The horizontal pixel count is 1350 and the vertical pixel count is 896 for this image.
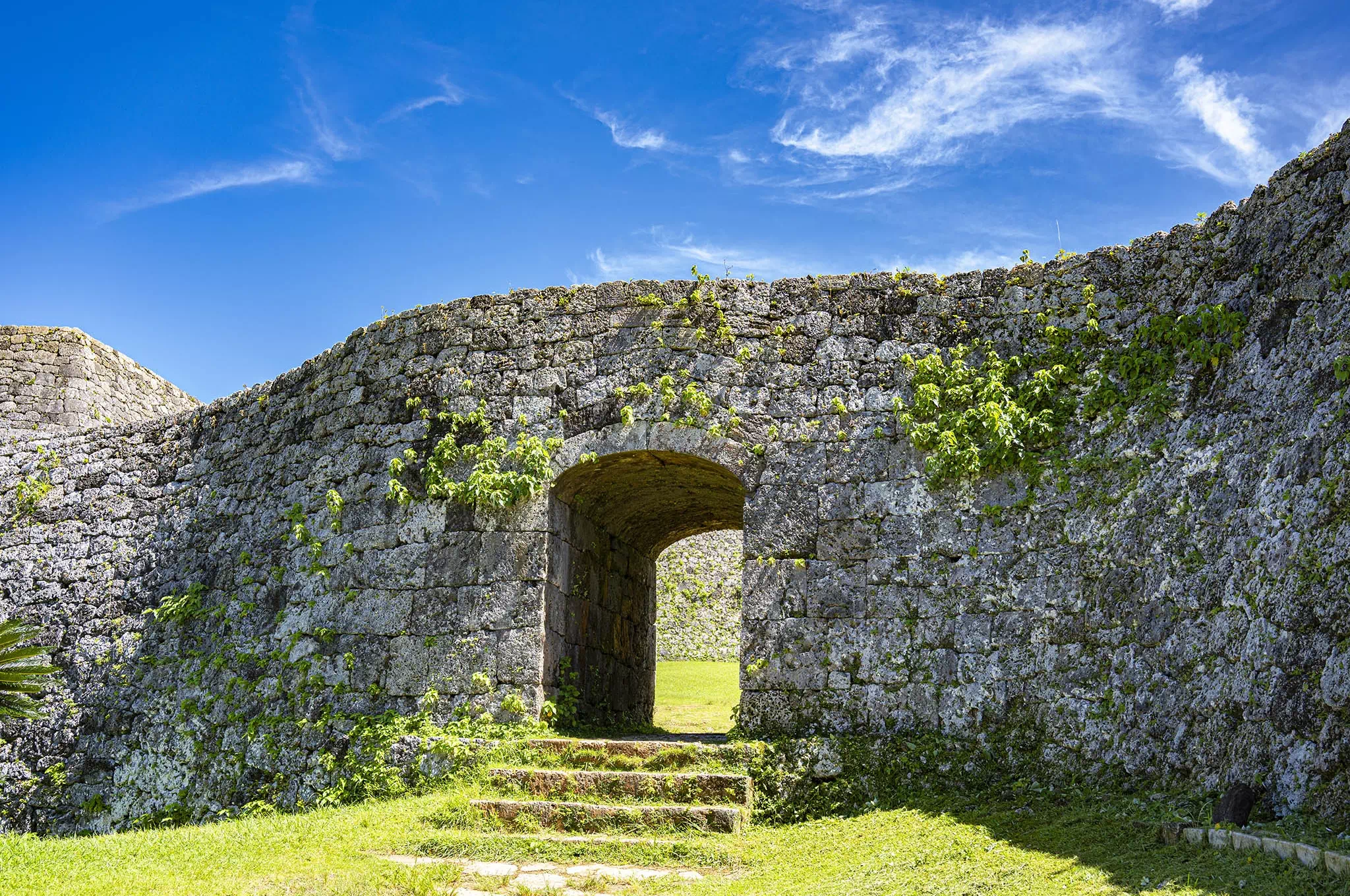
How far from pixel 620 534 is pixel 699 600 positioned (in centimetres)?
1155

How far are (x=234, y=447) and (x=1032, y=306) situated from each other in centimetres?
790

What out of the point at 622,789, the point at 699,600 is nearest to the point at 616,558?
the point at 622,789

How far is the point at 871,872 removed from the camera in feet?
19.5

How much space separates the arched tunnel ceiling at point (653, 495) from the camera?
9.14 meters

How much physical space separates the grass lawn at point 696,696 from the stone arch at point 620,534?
1.19 m

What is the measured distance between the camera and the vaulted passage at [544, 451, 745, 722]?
905cm

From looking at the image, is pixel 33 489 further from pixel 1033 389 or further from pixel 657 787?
pixel 1033 389

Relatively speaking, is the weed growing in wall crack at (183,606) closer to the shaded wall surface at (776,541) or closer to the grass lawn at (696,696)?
the shaded wall surface at (776,541)

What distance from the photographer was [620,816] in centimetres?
699

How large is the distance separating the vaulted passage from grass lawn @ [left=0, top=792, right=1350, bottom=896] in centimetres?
202

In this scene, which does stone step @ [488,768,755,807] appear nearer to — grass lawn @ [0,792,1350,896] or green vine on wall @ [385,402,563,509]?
grass lawn @ [0,792,1350,896]

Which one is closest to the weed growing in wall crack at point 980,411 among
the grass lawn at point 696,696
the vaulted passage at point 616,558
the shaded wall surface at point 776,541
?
the shaded wall surface at point 776,541

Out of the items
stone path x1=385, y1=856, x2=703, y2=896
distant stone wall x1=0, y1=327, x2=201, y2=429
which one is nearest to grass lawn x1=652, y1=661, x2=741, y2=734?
stone path x1=385, y1=856, x2=703, y2=896

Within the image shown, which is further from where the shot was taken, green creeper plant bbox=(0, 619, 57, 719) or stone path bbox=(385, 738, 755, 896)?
green creeper plant bbox=(0, 619, 57, 719)
